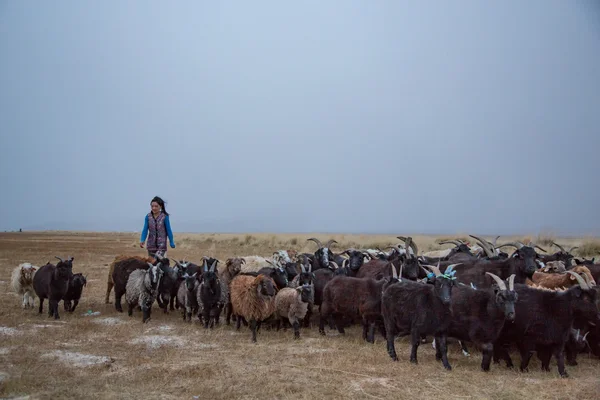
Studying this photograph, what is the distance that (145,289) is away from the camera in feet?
36.8

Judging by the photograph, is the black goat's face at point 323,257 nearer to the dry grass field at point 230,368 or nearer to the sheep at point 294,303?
the dry grass field at point 230,368

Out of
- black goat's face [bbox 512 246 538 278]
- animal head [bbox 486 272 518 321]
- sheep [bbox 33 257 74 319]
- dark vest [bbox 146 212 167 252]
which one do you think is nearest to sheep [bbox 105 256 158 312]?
dark vest [bbox 146 212 167 252]

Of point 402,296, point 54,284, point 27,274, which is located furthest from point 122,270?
point 402,296

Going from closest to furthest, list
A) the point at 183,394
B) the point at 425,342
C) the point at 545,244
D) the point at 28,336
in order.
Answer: the point at 183,394 < the point at 28,336 < the point at 425,342 < the point at 545,244

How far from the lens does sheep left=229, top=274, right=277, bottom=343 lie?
9.65 m

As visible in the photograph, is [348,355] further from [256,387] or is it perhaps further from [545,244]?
[545,244]

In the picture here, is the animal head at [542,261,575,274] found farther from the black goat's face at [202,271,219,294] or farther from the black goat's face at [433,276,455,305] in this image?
the black goat's face at [202,271,219,294]

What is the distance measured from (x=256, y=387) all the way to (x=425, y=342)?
14.5 ft

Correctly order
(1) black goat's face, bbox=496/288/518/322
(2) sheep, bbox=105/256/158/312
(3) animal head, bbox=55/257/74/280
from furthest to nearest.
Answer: (2) sheep, bbox=105/256/158/312 → (3) animal head, bbox=55/257/74/280 → (1) black goat's face, bbox=496/288/518/322

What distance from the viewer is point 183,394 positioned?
6023mm

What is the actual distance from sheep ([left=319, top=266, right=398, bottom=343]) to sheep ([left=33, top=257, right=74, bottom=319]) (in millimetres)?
5775

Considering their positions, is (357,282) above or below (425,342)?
above

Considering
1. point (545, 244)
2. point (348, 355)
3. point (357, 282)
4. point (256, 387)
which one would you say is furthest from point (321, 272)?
point (545, 244)

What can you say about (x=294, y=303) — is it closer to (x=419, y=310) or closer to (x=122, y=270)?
(x=419, y=310)
